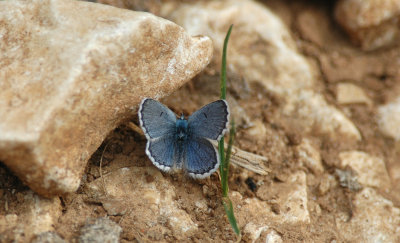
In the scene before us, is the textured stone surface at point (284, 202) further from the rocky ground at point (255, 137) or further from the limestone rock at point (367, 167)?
the limestone rock at point (367, 167)

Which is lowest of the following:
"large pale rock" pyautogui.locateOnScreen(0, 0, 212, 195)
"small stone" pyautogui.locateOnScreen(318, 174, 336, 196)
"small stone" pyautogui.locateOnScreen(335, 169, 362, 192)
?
"small stone" pyautogui.locateOnScreen(318, 174, 336, 196)

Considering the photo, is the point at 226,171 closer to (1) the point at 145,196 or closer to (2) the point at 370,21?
(1) the point at 145,196

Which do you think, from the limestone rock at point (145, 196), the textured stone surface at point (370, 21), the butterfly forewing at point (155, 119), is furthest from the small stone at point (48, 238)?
the textured stone surface at point (370, 21)

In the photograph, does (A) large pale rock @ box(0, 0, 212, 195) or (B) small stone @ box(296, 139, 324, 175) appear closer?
(A) large pale rock @ box(0, 0, 212, 195)

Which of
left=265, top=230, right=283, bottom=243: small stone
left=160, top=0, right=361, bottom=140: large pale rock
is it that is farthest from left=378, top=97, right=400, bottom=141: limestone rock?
left=265, top=230, right=283, bottom=243: small stone

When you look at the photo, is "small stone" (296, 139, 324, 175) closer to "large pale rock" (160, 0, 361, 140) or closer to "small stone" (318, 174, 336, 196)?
"small stone" (318, 174, 336, 196)

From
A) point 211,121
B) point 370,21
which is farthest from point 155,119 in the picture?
point 370,21
